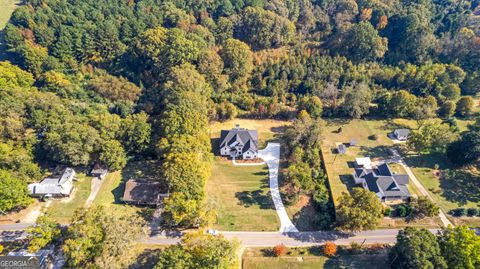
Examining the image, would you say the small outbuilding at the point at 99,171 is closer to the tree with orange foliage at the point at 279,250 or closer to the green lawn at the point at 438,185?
the tree with orange foliage at the point at 279,250

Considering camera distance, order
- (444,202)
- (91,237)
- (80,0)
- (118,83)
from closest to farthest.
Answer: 1. (91,237)
2. (444,202)
3. (118,83)
4. (80,0)

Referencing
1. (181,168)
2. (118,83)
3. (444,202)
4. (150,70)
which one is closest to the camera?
(181,168)

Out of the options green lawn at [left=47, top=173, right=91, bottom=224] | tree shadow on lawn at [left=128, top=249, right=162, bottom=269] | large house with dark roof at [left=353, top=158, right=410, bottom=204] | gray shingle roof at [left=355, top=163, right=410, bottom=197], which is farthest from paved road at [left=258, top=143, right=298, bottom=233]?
green lawn at [left=47, top=173, right=91, bottom=224]

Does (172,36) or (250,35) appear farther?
(250,35)

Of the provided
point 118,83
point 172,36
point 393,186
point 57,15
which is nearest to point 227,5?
point 172,36

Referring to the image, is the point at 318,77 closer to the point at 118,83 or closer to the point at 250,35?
the point at 250,35

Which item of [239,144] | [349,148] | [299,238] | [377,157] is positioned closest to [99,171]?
[239,144]

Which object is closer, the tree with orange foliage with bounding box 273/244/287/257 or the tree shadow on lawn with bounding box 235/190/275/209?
the tree with orange foliage with bounding box 273/244/287/257

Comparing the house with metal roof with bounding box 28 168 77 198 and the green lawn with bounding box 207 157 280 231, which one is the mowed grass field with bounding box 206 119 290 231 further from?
the house with metal roof with bounding box 28 168 77 198
